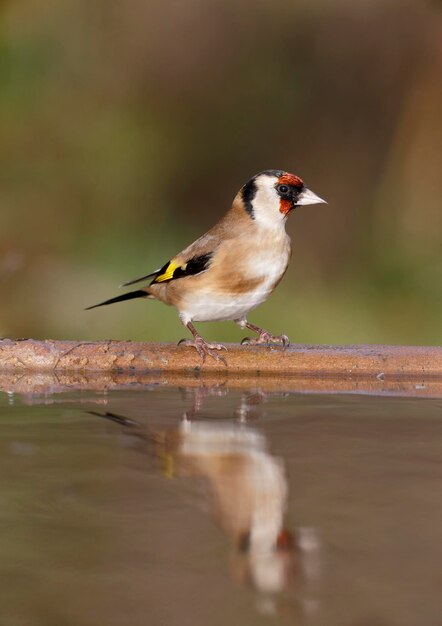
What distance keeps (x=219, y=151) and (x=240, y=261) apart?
7.22 feet

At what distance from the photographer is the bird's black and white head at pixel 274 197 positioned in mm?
3846

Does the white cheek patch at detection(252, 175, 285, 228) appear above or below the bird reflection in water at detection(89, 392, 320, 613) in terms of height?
above

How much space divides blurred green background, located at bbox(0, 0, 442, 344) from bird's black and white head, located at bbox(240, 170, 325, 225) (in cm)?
158

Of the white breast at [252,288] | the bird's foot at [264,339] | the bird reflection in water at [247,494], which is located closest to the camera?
the bird reflection in water at [247,494]

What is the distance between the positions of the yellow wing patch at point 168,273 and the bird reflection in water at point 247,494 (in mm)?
868

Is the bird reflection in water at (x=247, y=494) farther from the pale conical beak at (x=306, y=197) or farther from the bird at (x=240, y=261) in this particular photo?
the pale conical beak at (x=306, y=197)

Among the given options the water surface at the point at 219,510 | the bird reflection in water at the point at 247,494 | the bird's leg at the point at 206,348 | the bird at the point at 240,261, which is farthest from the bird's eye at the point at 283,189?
the bird reflection in water at the point at 247,494

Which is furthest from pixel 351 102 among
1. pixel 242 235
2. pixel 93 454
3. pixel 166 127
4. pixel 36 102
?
pixel 93 454

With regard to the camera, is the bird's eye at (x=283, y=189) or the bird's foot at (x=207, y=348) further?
the bird's eye at (x=283, y=189)

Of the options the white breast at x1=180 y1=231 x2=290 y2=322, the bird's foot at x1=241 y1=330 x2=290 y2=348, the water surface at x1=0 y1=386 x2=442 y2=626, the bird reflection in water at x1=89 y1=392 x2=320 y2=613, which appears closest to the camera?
the water surface at x1=0 y1=386 x2=442 y2=626

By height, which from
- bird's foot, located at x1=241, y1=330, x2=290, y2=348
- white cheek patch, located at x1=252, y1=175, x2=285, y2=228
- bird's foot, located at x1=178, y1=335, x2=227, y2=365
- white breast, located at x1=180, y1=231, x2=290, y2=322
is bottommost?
bird's foot, located at x1=178, y1=335, x2=227, y2=365

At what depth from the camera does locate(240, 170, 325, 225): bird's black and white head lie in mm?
3846

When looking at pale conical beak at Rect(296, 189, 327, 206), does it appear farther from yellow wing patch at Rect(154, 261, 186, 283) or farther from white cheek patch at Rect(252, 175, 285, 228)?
yellow wing patch at Rect(154, 261, 186, 283)

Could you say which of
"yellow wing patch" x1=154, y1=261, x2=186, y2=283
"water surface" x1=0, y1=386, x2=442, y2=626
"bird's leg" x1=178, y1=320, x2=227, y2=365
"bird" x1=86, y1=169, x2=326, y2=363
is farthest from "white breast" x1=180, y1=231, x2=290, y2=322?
"water surface" x1=0, y1=386, x2=442, y2=626
